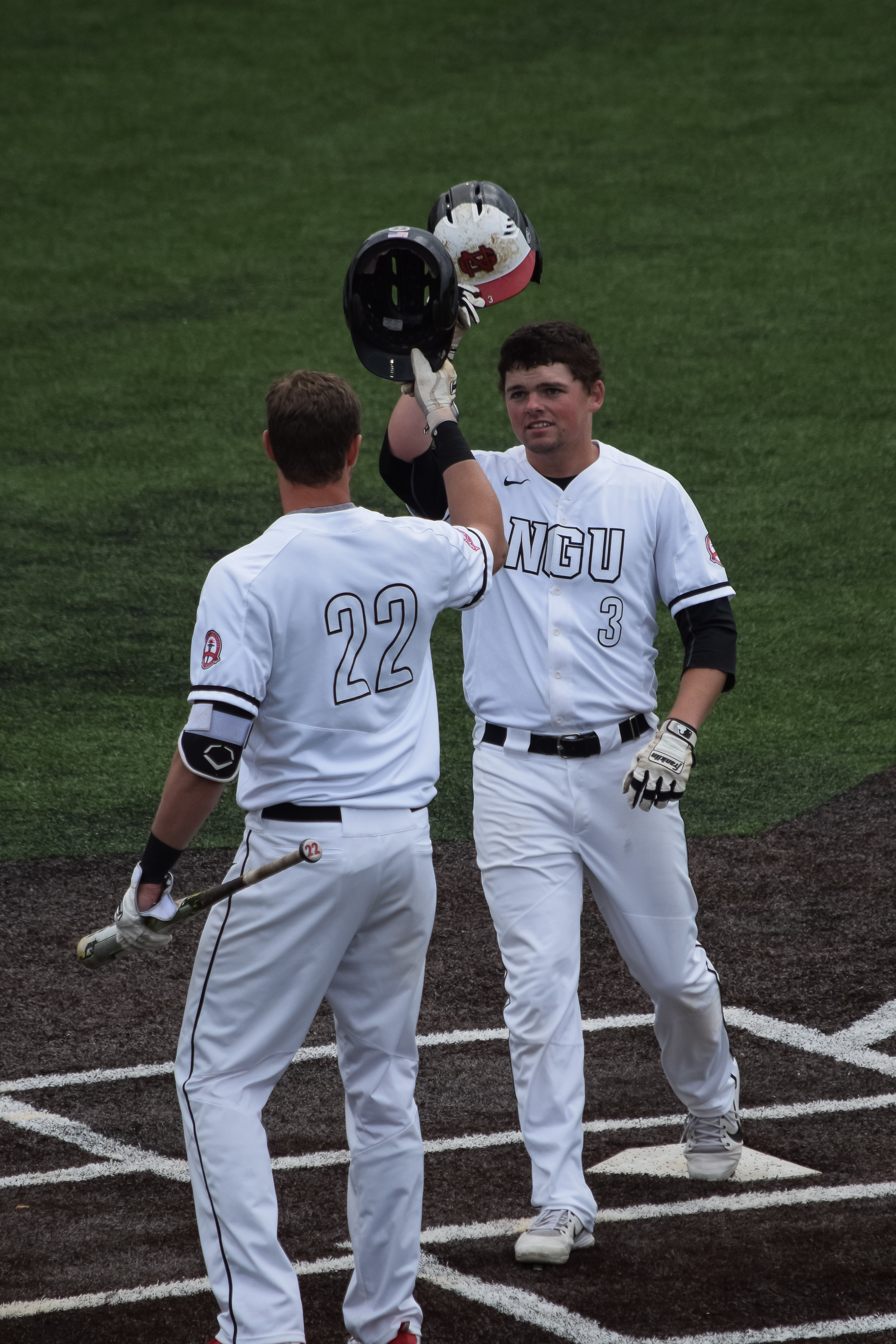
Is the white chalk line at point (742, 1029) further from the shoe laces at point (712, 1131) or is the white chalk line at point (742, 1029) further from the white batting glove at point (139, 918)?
the white batting glove at point (139, 918)

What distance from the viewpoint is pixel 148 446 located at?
14375 mm

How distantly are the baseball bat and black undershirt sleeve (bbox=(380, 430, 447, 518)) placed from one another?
1379mm

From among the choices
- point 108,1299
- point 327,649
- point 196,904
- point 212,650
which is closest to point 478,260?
point 327,649

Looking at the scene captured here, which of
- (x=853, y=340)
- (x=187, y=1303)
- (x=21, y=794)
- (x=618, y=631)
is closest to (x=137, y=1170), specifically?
(x=187, y=1303)

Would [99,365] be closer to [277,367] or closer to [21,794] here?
[277,367]

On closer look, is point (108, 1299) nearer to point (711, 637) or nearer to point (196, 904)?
point (196, 904)

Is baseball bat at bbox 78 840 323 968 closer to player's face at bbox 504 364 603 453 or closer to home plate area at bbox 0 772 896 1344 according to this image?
home plate area at bbox 0 772 896 1344

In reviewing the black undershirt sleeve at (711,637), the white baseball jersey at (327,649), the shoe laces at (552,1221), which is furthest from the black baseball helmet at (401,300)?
the shoe laces at (552,1221)

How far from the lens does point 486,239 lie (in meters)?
4.91

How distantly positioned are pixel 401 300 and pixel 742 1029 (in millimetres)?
2872

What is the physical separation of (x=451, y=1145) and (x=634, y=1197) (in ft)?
1.96

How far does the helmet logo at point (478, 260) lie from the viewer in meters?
4.93

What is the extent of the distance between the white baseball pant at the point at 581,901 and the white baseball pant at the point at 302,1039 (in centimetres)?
72

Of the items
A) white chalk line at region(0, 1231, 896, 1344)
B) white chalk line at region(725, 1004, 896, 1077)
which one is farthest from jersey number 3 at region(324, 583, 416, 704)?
white chalk line at region(725, 1004, 896, 1077)
